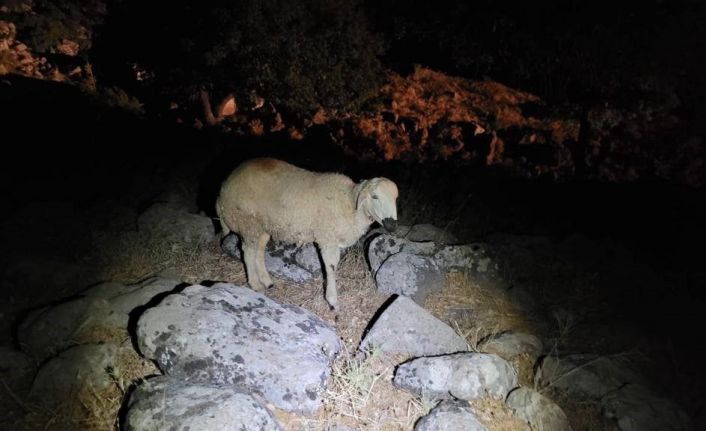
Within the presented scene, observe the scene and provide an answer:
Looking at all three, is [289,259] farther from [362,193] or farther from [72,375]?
[72,375]

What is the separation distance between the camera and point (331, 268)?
554 cm

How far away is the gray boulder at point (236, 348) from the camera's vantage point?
4.05 m

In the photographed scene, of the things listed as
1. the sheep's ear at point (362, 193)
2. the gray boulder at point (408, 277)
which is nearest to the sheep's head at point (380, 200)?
the sheep's ear at point (362, 193)

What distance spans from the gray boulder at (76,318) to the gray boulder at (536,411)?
3785mm

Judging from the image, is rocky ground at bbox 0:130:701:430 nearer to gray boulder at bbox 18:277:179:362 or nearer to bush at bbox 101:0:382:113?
gray boulder at bbox 18:277:179:362

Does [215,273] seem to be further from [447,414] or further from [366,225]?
[447,414]

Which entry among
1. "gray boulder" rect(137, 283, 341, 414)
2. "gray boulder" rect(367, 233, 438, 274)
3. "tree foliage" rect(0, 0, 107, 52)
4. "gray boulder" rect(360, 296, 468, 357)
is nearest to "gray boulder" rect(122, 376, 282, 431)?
"gray boulder" rect(137, 283, 341, 414)

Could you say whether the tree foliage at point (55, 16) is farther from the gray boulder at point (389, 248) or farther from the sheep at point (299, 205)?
the gray boulder at point (389, 248)

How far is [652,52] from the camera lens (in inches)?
343

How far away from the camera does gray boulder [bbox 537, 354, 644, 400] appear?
4.96 meters

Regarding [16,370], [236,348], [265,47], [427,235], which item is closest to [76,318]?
[16,370]

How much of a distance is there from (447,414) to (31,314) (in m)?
4.22

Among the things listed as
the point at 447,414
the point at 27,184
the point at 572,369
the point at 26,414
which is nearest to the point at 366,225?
the point at 447,414

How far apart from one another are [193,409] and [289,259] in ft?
9.25
